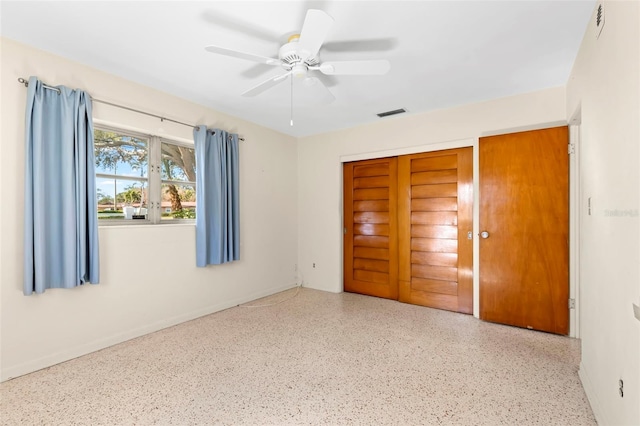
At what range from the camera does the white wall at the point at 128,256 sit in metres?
2.17

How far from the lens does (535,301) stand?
294cm

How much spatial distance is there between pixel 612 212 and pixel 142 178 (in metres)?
3.72

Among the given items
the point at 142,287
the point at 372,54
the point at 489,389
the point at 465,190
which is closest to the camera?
the point at 489,389

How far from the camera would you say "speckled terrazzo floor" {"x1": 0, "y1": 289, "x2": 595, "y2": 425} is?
1.75 m

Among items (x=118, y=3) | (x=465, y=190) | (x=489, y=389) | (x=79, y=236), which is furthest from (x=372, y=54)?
(x=79, y=236)

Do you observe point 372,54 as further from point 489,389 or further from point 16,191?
point 16,191

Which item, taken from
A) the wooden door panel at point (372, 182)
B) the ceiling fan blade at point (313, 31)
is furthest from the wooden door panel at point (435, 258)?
the ceiling fan blade at point (313, 31)

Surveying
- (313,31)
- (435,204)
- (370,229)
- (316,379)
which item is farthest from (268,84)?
(370,229)

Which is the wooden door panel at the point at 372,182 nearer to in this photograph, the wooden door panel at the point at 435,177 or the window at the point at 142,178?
the wooden door panel at the point at 435,177

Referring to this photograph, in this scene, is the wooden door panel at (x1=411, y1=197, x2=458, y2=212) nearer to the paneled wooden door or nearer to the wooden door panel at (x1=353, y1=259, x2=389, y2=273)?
the paneled wooden door

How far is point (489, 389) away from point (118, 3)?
3484 mm

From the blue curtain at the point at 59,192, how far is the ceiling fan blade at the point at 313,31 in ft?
6.53

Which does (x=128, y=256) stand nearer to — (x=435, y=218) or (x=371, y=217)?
(x=371, y=217)

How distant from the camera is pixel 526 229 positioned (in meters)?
2.98
